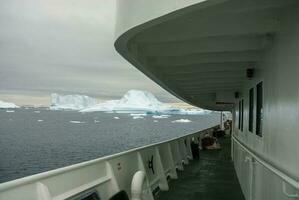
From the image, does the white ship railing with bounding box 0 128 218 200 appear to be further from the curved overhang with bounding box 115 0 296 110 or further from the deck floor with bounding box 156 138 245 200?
the curved overhang with bounding box 115 0 296 110

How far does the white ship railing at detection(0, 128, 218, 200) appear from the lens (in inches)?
115

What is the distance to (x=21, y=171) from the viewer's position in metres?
26.0

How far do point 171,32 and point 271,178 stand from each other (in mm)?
1670

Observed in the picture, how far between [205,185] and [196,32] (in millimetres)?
4013

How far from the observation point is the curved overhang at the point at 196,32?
2.89 meters

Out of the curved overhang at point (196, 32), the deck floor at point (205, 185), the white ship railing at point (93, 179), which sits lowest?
the deck floor at point (205, 185)

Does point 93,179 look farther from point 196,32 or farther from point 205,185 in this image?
point 205,185

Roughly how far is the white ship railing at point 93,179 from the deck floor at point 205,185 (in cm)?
39

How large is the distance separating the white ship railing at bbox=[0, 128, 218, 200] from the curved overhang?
1.17 m

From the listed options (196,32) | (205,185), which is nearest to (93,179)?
(196,32)

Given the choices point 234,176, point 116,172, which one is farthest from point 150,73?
point 234,176

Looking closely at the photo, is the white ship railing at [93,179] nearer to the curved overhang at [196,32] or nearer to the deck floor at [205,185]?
the deck floor at [205,185]

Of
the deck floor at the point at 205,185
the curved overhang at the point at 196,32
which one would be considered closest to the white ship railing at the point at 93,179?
the deck floor at the point at 205,185

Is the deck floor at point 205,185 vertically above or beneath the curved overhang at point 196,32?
beneath
